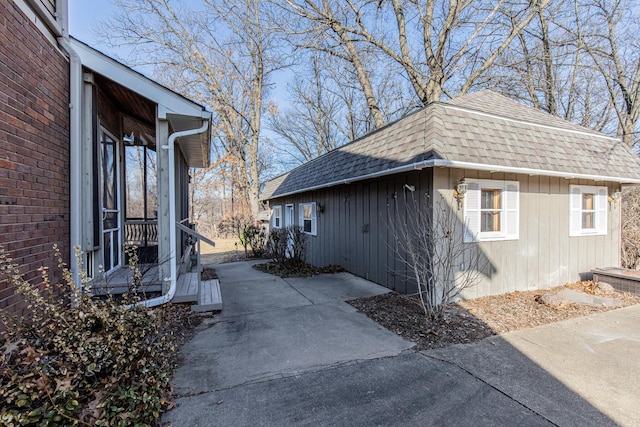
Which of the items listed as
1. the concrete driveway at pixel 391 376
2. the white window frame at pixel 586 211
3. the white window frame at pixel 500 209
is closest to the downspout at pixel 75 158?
the concrete driveway at pixel 391 376

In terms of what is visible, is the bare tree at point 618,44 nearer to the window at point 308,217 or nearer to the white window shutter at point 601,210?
the white window shutter at point 601,210

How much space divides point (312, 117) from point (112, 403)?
76.1 ft

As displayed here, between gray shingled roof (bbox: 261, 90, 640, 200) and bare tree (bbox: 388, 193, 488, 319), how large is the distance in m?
0.85

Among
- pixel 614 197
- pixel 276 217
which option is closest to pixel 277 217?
pixel 276 217

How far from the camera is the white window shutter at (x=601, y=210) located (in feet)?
24.4

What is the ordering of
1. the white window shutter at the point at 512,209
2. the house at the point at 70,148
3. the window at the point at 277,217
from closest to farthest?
1. the house at the point at 70,148
2. the white window shutter at the point at 512,209
3. the window at the point at 277,217

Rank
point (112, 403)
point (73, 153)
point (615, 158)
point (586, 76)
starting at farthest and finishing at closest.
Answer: point (586, 76) < point (615, 158) < point (73, 153) < point (112, 403)

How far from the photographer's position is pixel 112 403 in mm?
2262

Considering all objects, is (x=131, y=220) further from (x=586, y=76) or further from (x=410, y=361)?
(x=586, y=76)

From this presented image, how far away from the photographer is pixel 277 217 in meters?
15.3

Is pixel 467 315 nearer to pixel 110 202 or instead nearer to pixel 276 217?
pixel 110 202

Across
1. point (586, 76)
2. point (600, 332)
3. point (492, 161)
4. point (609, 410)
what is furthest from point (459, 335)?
point (586, 76)

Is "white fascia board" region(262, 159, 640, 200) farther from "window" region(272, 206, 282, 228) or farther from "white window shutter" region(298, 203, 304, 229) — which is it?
"window" region(272, 206, 282, 228)

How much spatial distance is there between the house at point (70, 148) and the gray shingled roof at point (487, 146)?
3.50m
